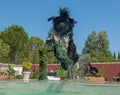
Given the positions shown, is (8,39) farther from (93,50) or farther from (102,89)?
(102,89)

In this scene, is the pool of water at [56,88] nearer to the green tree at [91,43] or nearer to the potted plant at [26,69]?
the potted plant at [26,69]

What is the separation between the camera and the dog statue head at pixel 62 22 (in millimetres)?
17281

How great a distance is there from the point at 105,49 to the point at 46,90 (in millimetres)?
53961

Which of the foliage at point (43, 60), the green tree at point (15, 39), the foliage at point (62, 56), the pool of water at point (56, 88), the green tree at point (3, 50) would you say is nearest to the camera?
the pool of water at point (56, 88)

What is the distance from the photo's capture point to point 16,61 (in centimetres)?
4831

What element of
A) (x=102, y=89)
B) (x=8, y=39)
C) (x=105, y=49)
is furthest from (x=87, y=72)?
(x=105, y=49)

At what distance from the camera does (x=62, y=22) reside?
17328 mm

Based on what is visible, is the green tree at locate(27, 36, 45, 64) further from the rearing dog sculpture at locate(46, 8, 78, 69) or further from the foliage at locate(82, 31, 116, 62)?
the rearing dog sculpture at locate(46, 8, 78, 69)

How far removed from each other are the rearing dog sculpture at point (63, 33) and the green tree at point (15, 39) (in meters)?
28.7

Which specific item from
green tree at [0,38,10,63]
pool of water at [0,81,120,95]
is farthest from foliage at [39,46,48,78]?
green tree at [0,38,10,63]

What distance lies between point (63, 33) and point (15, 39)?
2915cm

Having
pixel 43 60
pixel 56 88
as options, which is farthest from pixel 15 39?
pixel 56 88

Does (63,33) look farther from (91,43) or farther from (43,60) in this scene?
(91,43)

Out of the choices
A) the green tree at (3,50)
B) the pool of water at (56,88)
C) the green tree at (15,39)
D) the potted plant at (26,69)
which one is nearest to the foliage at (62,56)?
the potted plant at (26,69)
